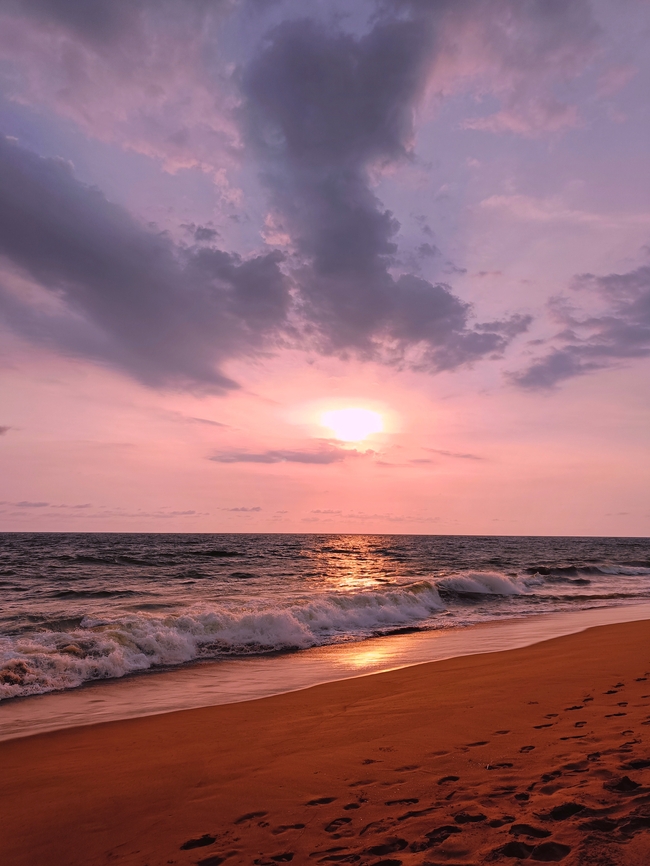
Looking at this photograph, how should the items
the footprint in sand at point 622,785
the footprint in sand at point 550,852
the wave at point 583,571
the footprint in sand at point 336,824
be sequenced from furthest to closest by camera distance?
the wave at point 583,571, the footprint in sand at point 622,785, the footprint in sand at point 336,824, the footprint in sand at point 550,852

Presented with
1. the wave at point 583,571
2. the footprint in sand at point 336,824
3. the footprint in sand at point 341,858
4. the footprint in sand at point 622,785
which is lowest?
the wave at point 583,571

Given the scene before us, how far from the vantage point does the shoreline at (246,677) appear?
25.9 feet

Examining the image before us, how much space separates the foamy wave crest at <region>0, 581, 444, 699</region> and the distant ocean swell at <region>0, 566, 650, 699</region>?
0.8 inches

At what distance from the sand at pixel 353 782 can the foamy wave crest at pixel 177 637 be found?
11.0 feet

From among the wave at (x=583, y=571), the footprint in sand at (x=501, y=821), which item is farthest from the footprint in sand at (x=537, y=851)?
the wave at (x=583, y=571)

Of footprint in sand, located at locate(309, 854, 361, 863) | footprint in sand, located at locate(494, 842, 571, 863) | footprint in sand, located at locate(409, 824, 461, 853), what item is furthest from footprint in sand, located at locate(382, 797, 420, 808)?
footprint in sand, located at locate(494, 842, 571, 863)

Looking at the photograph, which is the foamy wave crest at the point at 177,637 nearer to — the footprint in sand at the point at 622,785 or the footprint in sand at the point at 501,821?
the footprint in sand at the point at 501,821

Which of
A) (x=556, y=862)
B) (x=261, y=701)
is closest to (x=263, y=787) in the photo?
(x=556, y=862)

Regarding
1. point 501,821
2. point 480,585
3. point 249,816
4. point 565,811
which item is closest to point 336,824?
point 249,816

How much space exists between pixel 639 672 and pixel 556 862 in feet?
21.4

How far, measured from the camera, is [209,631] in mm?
13820

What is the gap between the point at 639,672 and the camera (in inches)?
330

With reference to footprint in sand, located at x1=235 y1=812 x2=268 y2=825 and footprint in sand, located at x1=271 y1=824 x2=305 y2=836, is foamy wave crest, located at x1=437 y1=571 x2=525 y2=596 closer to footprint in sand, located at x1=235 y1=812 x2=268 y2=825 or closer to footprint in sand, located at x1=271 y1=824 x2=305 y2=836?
footprint in sand, located at x1=235 y1=812 x2=268 y2=825

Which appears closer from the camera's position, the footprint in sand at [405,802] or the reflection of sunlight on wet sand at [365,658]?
the footprint in sand at [405,802]
